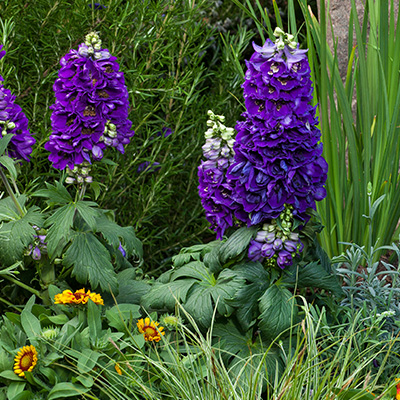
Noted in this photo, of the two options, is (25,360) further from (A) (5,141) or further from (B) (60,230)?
(A) (5,141)

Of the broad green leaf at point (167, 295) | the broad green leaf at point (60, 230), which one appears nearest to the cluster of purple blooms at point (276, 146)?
the broad green leaf at point (167, 295)

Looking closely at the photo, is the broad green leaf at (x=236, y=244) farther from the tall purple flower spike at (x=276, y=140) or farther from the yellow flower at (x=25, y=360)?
the yellow flower at (x=25, y=360)

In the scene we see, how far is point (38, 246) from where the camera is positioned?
1.70 metres

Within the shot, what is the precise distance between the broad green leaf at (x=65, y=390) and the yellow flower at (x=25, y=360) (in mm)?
90

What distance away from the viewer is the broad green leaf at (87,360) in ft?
4.50

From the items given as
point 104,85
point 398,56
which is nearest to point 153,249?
point 104,85

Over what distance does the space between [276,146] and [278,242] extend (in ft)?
1.02

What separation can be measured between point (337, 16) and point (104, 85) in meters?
1.82

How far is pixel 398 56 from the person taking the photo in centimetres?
212

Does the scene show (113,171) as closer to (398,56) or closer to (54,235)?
(54,235)

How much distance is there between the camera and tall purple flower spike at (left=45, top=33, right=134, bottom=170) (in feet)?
5.40

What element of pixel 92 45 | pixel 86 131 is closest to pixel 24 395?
pixel 86 131

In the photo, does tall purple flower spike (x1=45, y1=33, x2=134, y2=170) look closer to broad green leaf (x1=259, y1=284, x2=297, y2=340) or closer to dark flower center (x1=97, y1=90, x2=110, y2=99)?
dark flower center (x1=97, y1=90, x2=110, y2=99)

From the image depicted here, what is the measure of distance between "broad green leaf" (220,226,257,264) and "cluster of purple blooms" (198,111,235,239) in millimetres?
68
